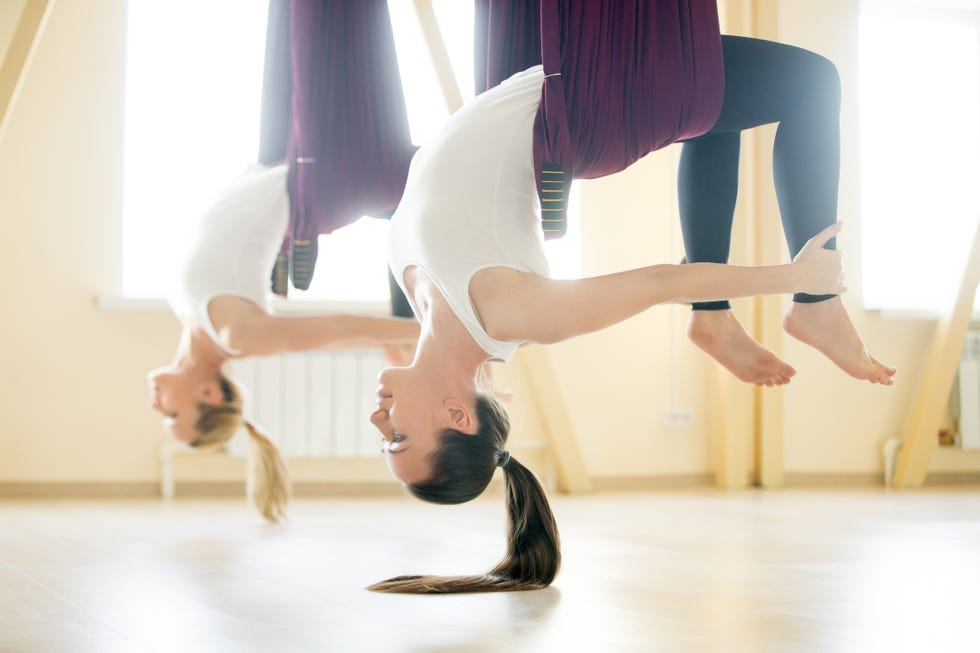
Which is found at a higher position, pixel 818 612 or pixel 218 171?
pixel 218 171

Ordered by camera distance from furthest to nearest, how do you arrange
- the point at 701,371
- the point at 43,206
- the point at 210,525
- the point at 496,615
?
the point at 701,371 < the point at 43,206 < the point at 210,525 < the point at 496,615

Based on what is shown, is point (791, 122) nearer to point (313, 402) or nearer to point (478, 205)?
→ point (478, 205)

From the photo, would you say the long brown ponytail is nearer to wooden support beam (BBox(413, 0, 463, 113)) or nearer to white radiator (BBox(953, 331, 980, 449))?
wooden support beam (BBox(413, 0, 463, 113))

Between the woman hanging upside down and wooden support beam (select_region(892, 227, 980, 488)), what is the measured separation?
11.0 ft

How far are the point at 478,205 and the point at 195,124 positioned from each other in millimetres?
3684

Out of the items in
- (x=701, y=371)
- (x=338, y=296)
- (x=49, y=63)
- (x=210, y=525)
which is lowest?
(x=210, y=525)

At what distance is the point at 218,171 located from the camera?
5.59 metres

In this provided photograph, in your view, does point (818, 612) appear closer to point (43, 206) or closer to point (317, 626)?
point (317, 626)

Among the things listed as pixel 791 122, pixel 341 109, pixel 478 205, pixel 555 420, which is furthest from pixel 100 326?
pixel 791 122

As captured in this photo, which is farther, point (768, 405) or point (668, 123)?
point (768, 405)

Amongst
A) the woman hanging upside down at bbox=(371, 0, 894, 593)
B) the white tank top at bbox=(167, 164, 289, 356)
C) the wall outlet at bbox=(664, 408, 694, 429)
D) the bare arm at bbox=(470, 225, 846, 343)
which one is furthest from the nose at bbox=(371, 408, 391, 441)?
the wall outlet at bbox=(664, 408, 694, 429)

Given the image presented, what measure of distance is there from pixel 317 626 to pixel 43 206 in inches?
154

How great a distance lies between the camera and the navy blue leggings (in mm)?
2305

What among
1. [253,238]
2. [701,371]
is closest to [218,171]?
[253,238]
